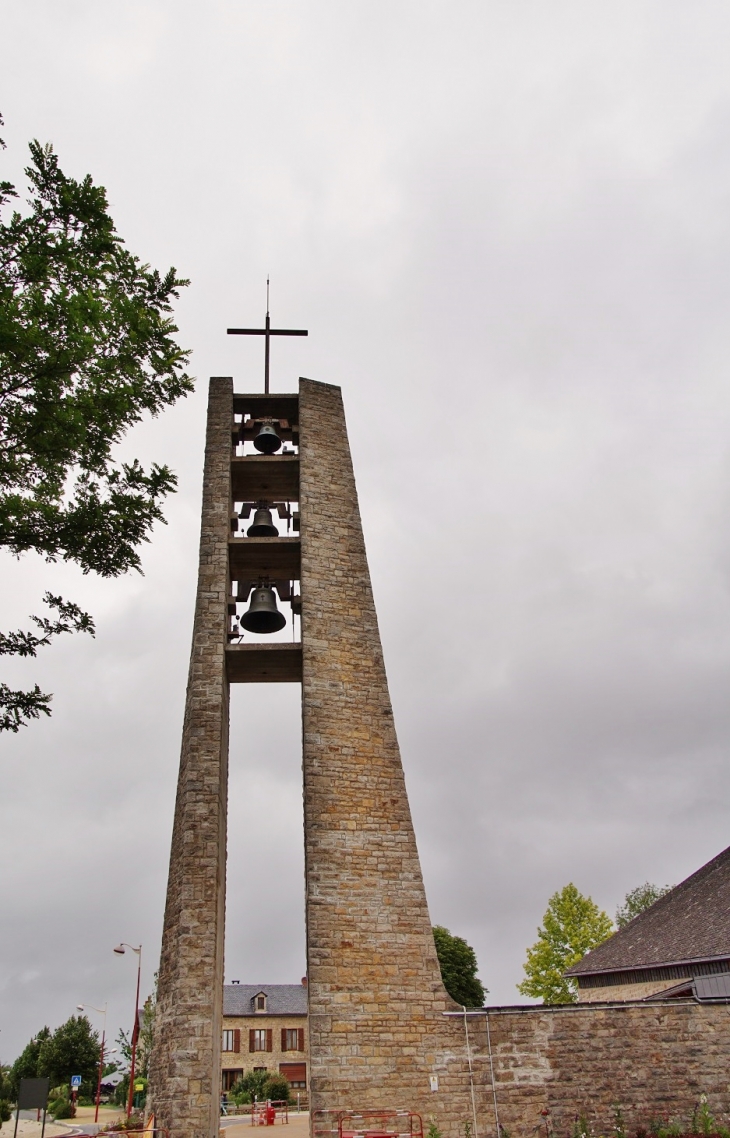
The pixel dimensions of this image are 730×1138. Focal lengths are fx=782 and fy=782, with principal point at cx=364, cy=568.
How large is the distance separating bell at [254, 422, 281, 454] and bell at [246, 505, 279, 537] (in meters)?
1.33

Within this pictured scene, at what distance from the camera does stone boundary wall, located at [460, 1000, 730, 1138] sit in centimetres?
886

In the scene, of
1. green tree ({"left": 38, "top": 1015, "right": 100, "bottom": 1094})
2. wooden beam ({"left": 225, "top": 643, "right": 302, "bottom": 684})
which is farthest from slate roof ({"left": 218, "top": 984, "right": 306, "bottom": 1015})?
wooden beam ({"left": 225, "top": 643, "right": 302, "bottom": 684})

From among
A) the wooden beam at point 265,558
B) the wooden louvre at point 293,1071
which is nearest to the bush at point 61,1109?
the wooden louvre at point 293,1071

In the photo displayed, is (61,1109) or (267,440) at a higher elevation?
(267,440)

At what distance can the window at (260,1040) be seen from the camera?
37.6 metres

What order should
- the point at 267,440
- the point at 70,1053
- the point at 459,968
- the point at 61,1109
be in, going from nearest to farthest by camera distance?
1. the point at 267,440
2. the point at 61,1109
3. the point at 459,968
4. the point at 70,1053

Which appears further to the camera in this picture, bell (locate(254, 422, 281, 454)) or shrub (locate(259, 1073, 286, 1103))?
shrub (locate(259, 1073, 286, 1103))

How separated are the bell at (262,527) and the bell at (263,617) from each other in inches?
49.7

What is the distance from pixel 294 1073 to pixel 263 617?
34.3 m

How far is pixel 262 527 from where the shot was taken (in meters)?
12.8

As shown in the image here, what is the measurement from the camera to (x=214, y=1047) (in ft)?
29.6

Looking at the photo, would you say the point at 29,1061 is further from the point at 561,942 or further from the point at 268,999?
the point at 561,942

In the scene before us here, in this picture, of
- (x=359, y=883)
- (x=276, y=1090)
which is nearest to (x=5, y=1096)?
(x=276, y=1090)

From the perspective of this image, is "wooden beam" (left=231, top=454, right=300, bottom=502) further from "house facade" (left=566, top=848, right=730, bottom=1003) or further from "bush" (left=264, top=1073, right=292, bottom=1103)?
"bush" (left=264, top=1073, right=292, bottom=1103)
